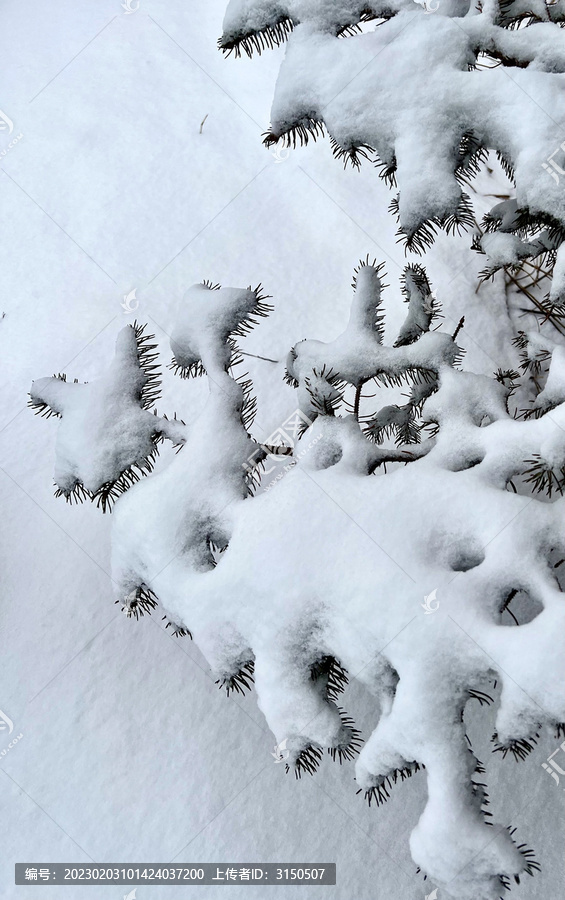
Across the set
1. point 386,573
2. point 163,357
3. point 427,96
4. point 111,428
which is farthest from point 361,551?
point 163,357

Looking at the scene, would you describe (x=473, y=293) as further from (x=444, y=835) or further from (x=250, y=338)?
(x=444, y=835)

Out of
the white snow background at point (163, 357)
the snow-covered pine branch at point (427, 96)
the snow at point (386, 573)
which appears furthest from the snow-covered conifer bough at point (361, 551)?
the white snow background at point (163, 357)

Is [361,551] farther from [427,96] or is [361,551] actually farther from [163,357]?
[163,357]

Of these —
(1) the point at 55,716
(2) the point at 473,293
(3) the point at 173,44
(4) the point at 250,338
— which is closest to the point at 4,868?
(1) the point at 55,716

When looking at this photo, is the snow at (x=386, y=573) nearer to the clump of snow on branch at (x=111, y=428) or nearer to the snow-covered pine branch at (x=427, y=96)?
the clump of snow on branch at (x=111, y=428)

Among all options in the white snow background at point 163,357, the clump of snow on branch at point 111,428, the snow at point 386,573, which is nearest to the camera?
the snow at point 386,573

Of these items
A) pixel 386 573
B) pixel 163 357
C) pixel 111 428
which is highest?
pixel 111 428
